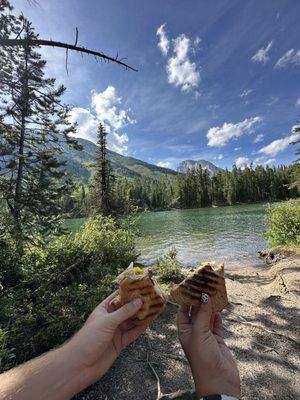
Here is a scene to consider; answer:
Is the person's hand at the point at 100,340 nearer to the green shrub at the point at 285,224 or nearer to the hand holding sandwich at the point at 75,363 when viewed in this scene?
the hand holding sandwich at the point at 75,363

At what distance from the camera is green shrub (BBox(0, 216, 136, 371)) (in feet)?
16.5

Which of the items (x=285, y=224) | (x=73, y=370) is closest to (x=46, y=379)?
(x=73, y=370)

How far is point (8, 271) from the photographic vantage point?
6430 mm

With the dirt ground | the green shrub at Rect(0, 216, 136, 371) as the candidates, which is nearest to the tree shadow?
the dirt ground

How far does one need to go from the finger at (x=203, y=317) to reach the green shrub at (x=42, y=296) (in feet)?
9.55

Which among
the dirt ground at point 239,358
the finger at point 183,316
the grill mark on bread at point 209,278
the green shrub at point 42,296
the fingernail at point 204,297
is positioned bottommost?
the dirt ground at point 239,358

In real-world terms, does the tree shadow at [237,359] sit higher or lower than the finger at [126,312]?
lower

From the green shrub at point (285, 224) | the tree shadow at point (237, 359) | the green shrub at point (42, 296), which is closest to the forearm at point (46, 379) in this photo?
the green shrub at point (42, 296)

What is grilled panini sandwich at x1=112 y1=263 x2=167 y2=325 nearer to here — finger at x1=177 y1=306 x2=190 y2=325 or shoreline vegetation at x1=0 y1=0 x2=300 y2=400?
finger at x1=177 y1=306 x2=190 y2=325

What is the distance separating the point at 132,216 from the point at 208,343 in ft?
66.2

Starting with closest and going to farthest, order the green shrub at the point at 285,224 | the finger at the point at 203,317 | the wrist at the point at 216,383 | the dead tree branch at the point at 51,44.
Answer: the wrist at the point at 216,383, the finger at the point at 203,317, the dead tree branch at the point at 51,44, the green shrub at the point at 285,224

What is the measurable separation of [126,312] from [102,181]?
25.6m

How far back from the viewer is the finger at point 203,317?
7.44 feet

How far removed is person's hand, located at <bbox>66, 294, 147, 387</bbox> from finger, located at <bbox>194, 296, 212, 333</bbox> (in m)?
0.49
